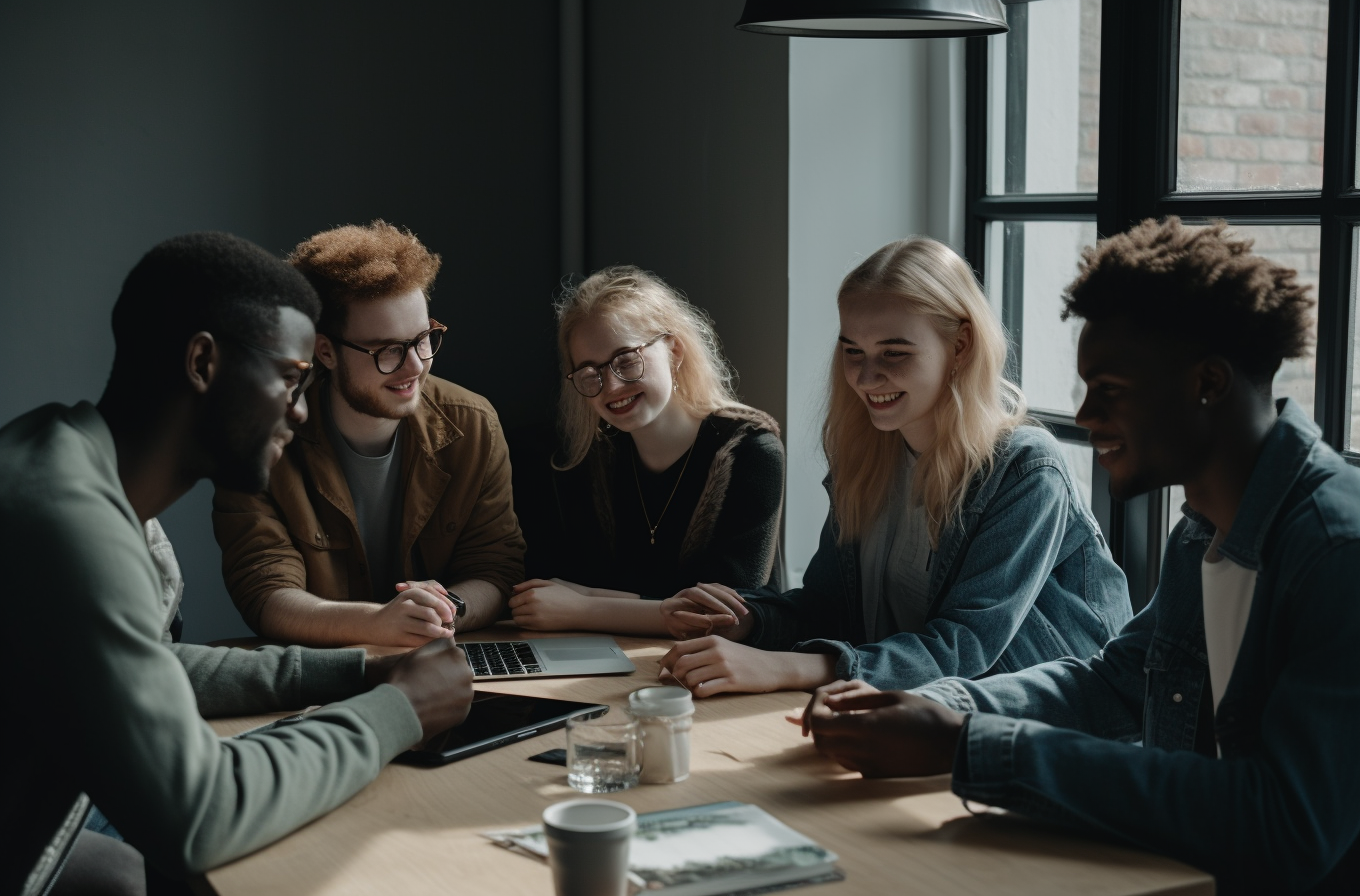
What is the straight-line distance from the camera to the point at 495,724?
5.75ft

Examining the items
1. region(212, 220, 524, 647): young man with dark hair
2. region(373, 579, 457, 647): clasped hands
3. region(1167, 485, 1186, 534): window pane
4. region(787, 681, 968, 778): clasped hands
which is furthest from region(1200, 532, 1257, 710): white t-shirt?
region(212, 220, 524, 647): young man with dark hair

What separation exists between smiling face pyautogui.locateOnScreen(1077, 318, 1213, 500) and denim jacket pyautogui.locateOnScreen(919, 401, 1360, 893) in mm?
81

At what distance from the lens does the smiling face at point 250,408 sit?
1.47m

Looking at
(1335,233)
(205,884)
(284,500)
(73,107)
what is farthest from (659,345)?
(73,107)

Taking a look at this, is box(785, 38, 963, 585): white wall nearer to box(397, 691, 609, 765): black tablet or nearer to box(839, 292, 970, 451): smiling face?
box(839, 292, 970, 451): smiling face

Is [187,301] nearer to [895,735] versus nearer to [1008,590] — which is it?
[895,735]

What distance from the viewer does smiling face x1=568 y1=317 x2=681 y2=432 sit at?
264 centimetres

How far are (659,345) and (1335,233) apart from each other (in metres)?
1.24

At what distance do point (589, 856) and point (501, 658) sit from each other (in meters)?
0.97

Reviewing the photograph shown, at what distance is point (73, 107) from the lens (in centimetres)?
342

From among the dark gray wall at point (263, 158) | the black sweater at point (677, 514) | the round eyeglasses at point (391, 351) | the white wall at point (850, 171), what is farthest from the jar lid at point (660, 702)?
the dark gray wall at point (263, 158)

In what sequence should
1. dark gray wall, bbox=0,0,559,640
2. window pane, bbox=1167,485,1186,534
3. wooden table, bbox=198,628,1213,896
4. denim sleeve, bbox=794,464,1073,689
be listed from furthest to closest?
dark gray wall, bbox=0,0,559,640 < window pane, bbox=1167,485,1186,534 < denim sleeve, bbox=794,464,1073,689 < wooden table, bbox=198,628,1213,896

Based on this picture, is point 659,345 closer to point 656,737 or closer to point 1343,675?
point 656,737

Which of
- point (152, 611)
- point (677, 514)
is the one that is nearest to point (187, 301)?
point (152, 611)
